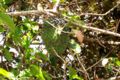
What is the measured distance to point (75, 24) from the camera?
1.83 m

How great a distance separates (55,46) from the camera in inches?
80.8

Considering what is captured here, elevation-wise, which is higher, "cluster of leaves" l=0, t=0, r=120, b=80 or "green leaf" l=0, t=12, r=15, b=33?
"green leaf" l=0, t=12, r=15, b=33

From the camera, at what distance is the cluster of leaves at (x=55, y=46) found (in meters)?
2.05

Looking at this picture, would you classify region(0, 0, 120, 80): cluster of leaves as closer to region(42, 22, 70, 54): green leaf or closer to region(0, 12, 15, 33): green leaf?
region(42, 22, 70, 54): green leaf

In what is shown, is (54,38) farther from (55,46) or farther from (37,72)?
(37,72)

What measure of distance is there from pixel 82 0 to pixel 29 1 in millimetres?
450

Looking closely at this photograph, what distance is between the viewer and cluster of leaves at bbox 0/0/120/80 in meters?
2.05

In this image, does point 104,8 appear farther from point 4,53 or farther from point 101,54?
point 4,53

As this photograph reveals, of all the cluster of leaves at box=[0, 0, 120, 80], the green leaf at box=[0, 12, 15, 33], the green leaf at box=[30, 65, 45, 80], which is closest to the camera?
the green leaf at box=[0, 12, 15, 33]

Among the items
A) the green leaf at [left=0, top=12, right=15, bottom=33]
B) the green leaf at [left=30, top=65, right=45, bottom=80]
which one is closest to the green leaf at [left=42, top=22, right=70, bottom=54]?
the green leaf at [left=30, top=65, right=45, bottom=80]

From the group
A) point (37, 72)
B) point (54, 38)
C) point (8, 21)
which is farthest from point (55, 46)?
point (8, 21)

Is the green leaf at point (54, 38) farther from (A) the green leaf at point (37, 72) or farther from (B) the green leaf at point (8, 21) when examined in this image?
(B) the green leaf at point (8, 21)

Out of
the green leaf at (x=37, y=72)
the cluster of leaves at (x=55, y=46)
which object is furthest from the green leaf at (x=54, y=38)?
the green leaf at (x=37, y=72)

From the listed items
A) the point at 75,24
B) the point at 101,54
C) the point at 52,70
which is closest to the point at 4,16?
the point at 75,24
